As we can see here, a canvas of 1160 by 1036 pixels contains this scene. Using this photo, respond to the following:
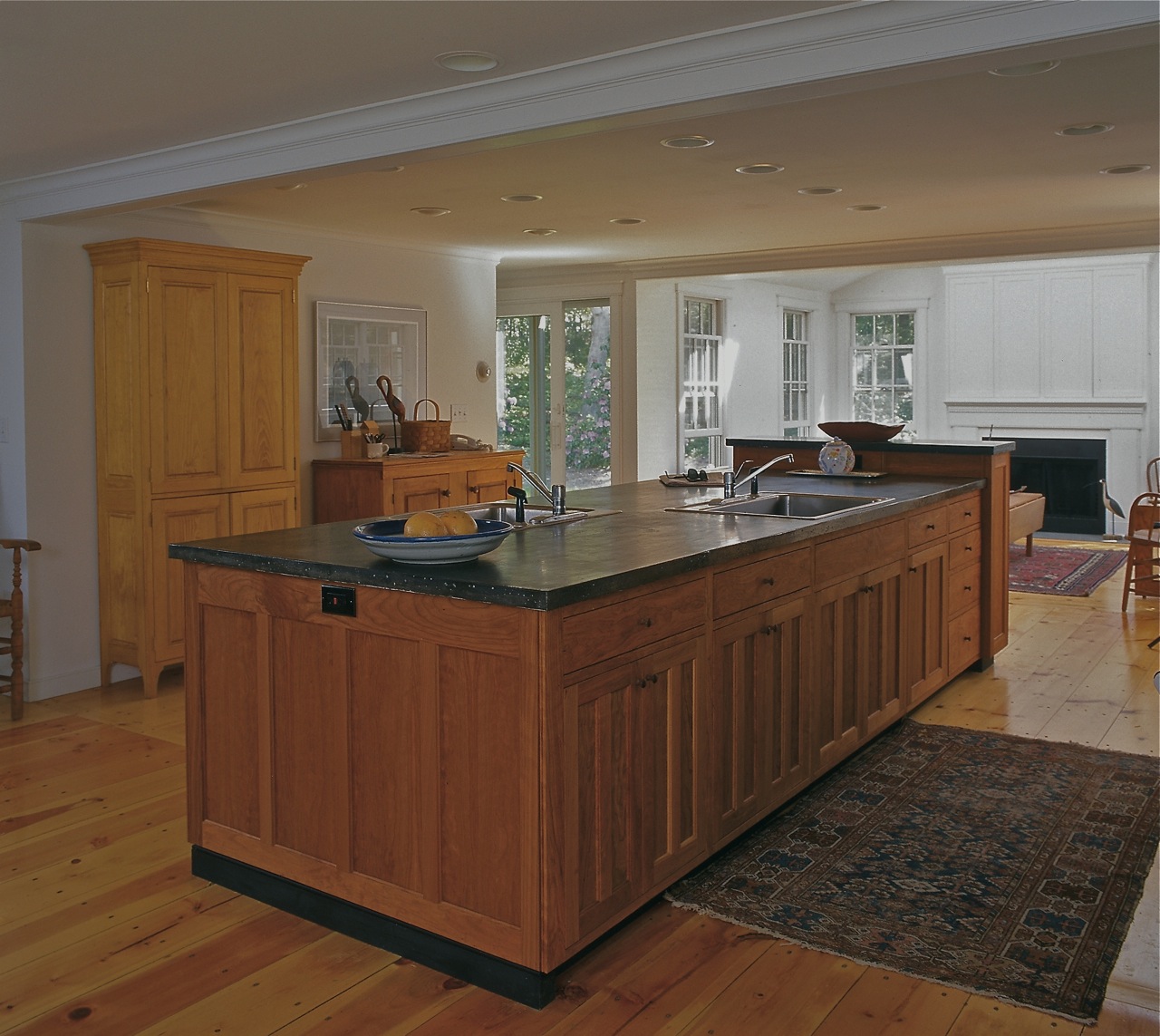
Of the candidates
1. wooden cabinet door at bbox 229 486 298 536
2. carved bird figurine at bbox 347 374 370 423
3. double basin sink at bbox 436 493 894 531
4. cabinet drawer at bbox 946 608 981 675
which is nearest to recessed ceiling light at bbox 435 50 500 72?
double basin sink at bbox 436 493 894 531

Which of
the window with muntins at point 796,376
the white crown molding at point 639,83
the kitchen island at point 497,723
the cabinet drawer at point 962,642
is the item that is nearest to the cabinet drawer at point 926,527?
the cabinet drawer at point 962,642

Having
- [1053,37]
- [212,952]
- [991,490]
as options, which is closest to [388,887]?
[212,952]

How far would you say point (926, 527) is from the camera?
4.64m

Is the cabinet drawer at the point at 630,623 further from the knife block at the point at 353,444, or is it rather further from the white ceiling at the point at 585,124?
the knife block at the point at 353,444

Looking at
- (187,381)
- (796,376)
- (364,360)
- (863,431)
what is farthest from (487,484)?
(796,376)

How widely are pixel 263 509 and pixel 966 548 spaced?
330 cm

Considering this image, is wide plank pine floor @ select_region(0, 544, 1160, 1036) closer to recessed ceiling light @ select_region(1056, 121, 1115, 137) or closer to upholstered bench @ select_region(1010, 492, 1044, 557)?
recessed ceiling light @ select_region(1056, 121, 1115, 137)

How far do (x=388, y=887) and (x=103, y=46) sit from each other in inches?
90.0

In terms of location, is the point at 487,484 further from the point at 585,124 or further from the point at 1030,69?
the point at 1030,69

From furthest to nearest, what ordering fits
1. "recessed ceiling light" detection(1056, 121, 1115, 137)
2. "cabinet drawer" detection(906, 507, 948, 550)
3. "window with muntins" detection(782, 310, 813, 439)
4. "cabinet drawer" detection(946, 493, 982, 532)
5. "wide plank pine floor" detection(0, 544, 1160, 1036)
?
"window with muntins" detection(782, 310, 813, 439) < "cabinet drawer" detection(946, 493, 982, 532) < "cabinet drawer" detection(906, 507, 948, 550) < "recessed ceiling light" detection(1056, 121, 1115, 137) < "wide plank pine floor" detection(0, 544, 1160, 1036)

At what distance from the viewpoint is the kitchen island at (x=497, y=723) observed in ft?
8.32

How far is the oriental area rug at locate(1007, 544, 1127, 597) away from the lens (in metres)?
7.62

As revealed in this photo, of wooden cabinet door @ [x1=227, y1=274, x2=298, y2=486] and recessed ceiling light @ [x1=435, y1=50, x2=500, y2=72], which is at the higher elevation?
Result: recessed ceiling light @ [x1=435, y1=50, x2=500, y2=72]

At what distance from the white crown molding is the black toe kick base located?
2.21 metres
